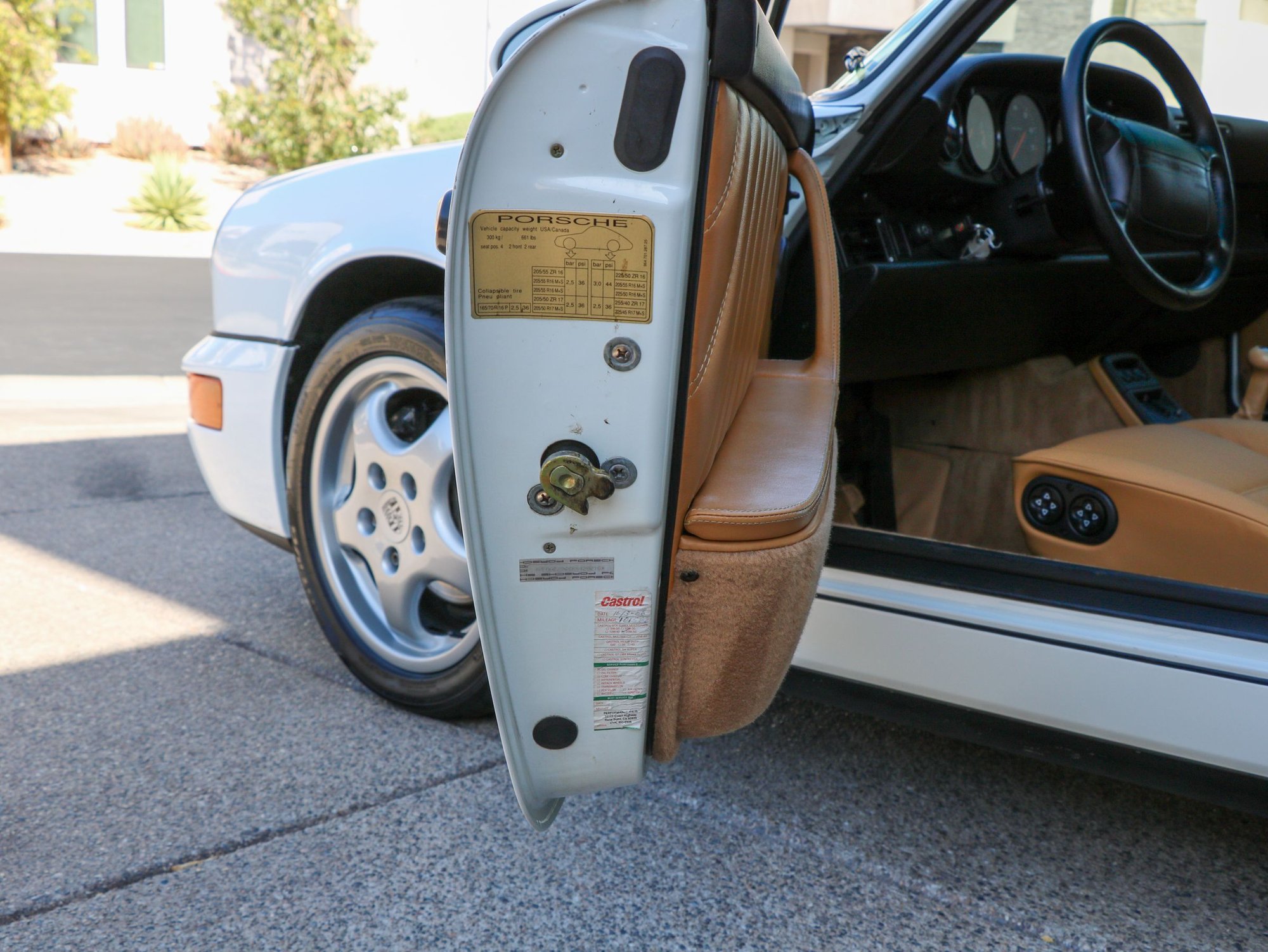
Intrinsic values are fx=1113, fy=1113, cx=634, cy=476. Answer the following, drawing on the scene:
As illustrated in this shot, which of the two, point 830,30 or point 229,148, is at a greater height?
point 229,148

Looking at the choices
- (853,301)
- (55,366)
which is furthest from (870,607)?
(55,366)

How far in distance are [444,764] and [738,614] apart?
1.00m

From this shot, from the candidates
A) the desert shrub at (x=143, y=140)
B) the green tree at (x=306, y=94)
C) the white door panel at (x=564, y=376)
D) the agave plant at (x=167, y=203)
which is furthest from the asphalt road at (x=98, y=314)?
the desert shrub at (x=143, y=140)

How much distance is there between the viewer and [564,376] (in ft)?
4.16

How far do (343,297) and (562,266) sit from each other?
50.8 inches

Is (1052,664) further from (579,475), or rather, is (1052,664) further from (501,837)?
(501,837)

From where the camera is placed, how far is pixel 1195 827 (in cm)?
195

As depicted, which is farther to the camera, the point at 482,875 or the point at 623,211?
the point at 482,875

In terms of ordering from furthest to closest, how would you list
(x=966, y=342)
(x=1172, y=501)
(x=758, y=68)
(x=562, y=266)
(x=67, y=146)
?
(x=67, y=146)
(x=966, y=342)
(x=1172, y=501)
(x=758, y=68)
(x=562, y=266)

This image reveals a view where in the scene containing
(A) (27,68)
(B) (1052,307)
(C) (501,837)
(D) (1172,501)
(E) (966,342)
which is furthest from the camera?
(A) (27,68)

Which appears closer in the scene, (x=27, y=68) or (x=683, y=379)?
(x=683, y=379)

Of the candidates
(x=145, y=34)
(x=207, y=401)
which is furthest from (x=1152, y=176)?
(x=145, y=34)

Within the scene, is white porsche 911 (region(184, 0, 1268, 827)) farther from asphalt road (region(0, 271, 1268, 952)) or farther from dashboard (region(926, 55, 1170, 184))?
asphalt road (region(0, 271, 1268, 952))

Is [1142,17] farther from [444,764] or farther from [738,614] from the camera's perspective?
[444,764]
